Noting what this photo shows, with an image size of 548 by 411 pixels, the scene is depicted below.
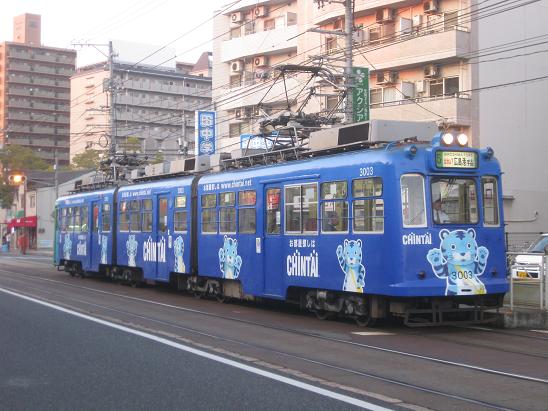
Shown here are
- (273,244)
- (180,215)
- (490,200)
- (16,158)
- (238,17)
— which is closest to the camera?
(490,200)

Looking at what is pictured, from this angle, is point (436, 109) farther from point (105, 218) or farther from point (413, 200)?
point (413, 200)

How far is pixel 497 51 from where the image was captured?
33.0 m

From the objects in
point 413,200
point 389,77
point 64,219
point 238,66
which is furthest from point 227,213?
point 238,66

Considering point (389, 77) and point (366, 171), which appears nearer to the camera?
point (366, 171)

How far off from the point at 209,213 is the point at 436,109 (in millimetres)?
17681

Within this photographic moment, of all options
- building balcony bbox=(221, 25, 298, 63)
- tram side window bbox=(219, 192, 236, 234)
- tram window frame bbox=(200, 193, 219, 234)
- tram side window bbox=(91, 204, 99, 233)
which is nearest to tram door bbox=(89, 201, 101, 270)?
tram side window bbox=(91, 204, 99, 233)

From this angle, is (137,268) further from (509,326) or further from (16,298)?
(509,326)

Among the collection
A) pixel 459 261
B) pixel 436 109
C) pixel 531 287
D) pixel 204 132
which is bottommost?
pixel 531 287

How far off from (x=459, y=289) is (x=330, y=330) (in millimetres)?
2287

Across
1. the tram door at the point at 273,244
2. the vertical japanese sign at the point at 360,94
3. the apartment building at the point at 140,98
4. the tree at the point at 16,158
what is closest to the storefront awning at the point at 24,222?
the tree at the point at 16,158

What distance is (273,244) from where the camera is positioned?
14.8 meters

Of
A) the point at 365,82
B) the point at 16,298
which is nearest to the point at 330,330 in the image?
Answer: the point at 16,298

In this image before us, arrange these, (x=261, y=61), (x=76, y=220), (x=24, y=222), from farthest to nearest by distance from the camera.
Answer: (x=24, y=222) < (x=261, y=61) < (x=76, y=220)

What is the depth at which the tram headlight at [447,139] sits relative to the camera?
12336mm
